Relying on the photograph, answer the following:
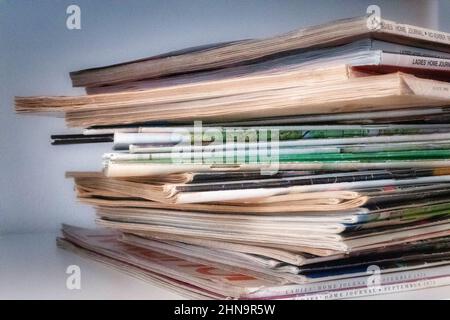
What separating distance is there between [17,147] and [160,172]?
39 centimetres

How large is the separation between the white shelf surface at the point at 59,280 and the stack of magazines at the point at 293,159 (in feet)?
0.05

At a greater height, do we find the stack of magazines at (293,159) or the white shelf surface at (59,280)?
the stack of magazines at (293,159)

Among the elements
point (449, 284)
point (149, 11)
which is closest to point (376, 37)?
point (449, 284)

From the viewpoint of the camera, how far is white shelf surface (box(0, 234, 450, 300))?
0.60 metres

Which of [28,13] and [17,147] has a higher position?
[28,13]

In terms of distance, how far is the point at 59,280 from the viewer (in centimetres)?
66

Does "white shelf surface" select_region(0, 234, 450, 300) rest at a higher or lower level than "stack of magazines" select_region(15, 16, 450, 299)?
lower

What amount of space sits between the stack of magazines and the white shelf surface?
0.05 ft

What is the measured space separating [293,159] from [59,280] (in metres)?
0.26

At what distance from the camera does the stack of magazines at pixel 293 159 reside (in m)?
0.55

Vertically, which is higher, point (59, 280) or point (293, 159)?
point (293, 159)

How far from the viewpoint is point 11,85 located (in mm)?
913
